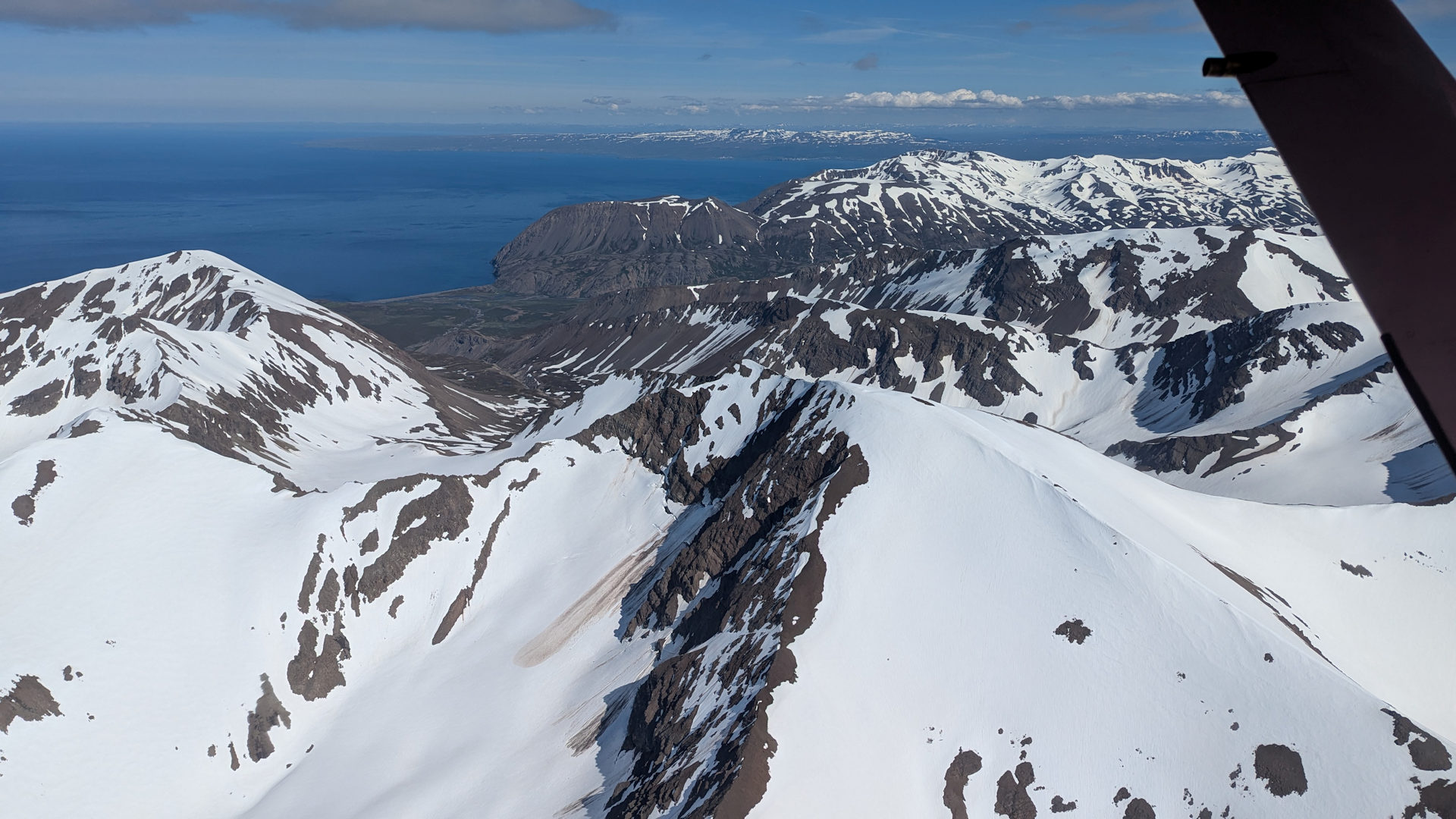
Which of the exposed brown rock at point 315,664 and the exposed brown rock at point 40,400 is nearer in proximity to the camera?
the exposed brown rock at point 315,664

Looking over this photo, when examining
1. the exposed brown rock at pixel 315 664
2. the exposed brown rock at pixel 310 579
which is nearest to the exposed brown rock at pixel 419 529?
the exposed brown rock at pixel 310 579

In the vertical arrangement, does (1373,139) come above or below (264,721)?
above

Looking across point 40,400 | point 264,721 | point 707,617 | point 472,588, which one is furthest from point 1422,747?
point 40,400

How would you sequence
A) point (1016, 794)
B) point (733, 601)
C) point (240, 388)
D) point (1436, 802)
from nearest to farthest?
point (1436, 802), point (1016, 794), point (733, 601), point (240, 388)

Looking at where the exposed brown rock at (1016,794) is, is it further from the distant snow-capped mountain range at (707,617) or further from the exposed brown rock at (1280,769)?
the exposed brown rock at (1280,769)

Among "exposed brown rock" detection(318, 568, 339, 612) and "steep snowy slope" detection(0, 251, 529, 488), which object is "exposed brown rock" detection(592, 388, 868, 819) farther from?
Answer: "steep snowy slope" detection(0, 251, 529, 488)

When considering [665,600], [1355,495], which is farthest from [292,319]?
[1355,495]

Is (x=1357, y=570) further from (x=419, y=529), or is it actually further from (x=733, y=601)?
(x=419, y=529)
